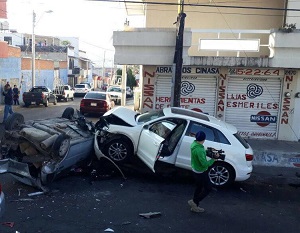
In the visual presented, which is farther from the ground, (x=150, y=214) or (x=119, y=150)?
(x=119, y=150)

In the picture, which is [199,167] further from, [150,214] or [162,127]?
[162,127]

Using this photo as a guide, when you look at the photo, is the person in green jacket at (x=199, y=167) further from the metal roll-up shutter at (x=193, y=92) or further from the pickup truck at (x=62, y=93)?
the pickup truck at (x=62, y=93)

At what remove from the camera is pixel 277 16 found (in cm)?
1484

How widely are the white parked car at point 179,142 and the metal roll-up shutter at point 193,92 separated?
208 inches

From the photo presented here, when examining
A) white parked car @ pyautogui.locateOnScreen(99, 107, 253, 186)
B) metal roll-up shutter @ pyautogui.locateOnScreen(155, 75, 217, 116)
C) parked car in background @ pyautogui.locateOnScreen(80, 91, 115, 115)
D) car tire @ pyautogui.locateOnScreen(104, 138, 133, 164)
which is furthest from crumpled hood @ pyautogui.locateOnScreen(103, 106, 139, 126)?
parked car in background @ pyautogui.locateOnScreen(80, 91, 115, 115)

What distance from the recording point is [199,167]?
6.30 metres

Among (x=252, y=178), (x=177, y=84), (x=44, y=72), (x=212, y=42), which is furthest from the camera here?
(x=44, y=72)

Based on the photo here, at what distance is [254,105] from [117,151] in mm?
7276

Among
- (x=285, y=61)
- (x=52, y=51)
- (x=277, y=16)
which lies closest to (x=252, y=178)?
(x=285, y=61)

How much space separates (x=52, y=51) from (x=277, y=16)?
1630 inches

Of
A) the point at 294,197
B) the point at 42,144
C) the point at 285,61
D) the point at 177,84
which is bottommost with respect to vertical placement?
the point at 294,197

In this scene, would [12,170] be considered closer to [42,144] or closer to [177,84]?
[42,144]

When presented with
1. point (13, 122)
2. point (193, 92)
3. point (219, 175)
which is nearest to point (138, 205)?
point (219, 175)

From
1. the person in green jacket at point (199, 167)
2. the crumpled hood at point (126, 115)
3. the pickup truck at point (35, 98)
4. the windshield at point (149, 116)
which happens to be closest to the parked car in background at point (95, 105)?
the pickup truck at point (35, 98)
